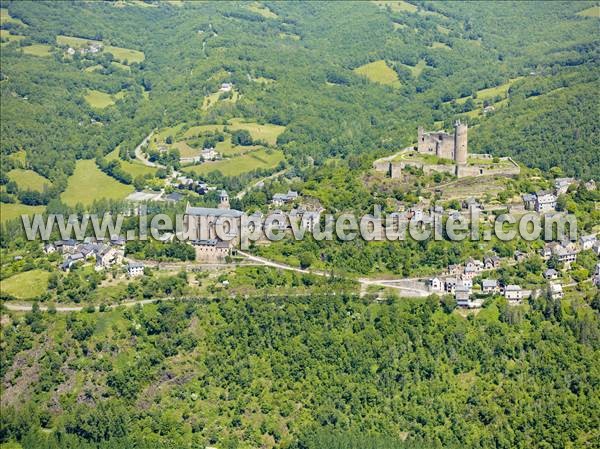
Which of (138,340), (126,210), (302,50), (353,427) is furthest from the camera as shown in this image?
(302,50)

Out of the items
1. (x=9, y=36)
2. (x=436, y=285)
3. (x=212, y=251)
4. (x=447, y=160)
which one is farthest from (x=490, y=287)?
(x=9, y=36)

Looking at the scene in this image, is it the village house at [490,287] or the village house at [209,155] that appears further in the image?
the village house at [209,155]

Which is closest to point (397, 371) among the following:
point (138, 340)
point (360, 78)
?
point (138, 340)

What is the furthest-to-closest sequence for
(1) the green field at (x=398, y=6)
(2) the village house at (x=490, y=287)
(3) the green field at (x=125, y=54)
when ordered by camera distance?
(1) the green field at (x=398, y=6), (3) the green field at (x=125, y=54), (2) the village house at (x=490, y=287)

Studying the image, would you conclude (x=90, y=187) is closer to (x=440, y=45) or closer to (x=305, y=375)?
(x=305, y=375)

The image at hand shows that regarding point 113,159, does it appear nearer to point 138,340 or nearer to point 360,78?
point 360,78

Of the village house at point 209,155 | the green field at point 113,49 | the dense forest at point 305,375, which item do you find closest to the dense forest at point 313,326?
the dense forest at point 305,375

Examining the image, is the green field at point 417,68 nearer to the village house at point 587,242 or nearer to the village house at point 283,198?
the village house at point 283,198
